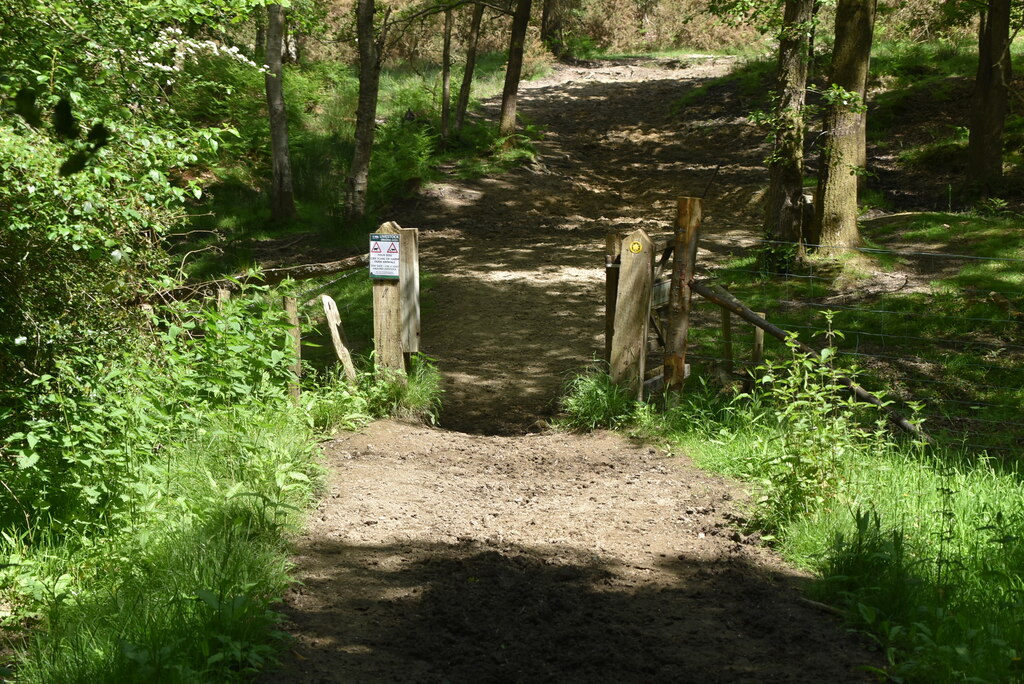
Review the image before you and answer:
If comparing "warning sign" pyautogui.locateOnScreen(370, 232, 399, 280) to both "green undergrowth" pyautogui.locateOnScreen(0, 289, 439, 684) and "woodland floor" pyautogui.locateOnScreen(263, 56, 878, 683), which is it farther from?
"woodland floor" pyautogui.locateOnScreen(263, 56, 878, 683)

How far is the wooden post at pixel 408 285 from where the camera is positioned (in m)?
8.56

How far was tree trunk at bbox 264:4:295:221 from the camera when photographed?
17.5m

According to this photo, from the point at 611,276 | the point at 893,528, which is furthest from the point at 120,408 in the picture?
the point at 893,528

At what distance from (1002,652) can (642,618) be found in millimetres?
1650

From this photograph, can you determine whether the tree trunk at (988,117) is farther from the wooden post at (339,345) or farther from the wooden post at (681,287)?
the wooden post at (339,345)

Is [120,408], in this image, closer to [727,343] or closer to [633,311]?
[633,311]

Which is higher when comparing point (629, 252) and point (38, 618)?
point (629, 252)

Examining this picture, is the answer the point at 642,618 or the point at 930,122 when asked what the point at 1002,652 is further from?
the point at 930,122

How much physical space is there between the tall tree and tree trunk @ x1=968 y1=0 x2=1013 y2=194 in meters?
11.8

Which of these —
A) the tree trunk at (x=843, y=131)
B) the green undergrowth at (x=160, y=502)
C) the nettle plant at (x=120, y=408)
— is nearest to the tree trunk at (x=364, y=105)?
the tree trunk at (x=843, y=131)

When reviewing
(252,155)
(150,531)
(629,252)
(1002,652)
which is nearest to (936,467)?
(1002,652)

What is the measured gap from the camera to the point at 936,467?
616cm

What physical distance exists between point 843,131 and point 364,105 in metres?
9.42

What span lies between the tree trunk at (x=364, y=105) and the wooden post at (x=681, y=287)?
11.0 meters
